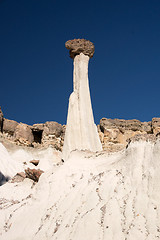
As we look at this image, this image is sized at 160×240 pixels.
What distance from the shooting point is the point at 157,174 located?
242 inches

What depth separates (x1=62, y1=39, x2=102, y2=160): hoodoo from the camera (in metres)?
18.2

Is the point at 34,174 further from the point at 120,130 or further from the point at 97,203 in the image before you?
the point at 120,130

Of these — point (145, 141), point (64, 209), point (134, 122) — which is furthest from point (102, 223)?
point (134, 122)

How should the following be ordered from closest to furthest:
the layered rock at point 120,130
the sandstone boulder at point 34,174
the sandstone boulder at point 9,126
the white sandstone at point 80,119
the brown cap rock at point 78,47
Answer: the sandstone boulder at point 34,174 → the white sandstone at point 80,119 → the brown cap rock at point 78,47 → the sandstone boulder at point 9,126 → the layered rock at point 120,130

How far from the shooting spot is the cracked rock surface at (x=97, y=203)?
18.3ft

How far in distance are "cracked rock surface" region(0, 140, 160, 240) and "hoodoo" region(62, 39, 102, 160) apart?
27.1 feet

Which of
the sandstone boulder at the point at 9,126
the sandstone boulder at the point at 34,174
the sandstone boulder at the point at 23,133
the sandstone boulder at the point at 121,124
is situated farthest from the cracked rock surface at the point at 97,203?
the sandstone boulder at the point at 121,124

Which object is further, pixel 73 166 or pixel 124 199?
pixel 73 166

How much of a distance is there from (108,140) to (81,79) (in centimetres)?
1249

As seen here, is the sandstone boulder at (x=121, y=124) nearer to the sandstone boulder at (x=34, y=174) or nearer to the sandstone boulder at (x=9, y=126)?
the sandstone boulder at (x=9, y=126)

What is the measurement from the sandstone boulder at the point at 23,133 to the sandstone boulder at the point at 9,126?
72 cm

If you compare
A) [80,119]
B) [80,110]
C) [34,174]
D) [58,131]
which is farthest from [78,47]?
[34,174]

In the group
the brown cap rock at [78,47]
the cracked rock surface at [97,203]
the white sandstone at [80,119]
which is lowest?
the cracked rock surface at [97,203]

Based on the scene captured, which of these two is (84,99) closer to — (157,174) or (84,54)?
(84,54)
